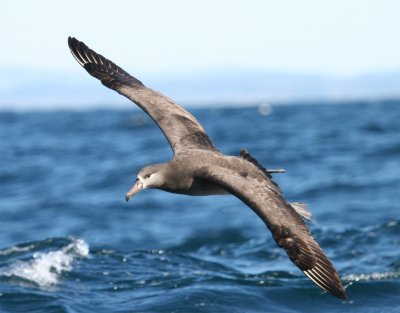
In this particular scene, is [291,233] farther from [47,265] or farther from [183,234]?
[183,234]

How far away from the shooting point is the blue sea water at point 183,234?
1191 centimetres

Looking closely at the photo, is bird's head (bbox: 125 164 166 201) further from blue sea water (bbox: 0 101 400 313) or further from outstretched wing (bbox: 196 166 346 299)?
blue sea water (bbox: 0 101 400 313)

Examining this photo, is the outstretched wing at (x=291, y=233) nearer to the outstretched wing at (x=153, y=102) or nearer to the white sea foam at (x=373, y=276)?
→ the outstretched wing at (x=153, y=102)

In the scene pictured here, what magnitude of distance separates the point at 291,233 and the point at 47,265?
5.06m

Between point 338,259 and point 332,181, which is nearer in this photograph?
point 338,259

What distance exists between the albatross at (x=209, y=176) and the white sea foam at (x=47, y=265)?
8.55ft

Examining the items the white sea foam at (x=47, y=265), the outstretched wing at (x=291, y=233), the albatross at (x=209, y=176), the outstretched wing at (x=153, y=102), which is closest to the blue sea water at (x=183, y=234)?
the white sea foam at (x=47, y=265)

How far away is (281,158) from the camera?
25.4 metres

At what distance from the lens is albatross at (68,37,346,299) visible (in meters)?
9.31

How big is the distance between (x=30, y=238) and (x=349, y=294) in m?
6.79

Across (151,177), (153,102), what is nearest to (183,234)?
(153,102)

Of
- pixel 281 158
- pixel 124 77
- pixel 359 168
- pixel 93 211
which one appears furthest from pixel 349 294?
pixel 281 158

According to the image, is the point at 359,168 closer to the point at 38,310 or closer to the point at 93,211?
the point at 93,211

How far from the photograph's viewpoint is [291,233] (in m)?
9.37
